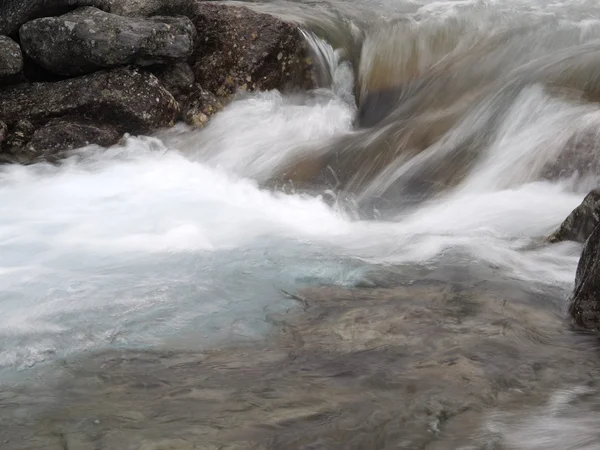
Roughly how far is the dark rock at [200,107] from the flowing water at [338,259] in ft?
0.42

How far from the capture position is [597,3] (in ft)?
30.3

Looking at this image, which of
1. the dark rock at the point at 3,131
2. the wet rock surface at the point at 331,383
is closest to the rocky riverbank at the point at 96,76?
the dark rock at the point at 3,131

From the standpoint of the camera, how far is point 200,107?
838 centimetres

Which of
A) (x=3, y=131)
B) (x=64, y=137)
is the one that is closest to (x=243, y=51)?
(x=64, y=137)

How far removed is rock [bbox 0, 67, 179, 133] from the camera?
7715mm

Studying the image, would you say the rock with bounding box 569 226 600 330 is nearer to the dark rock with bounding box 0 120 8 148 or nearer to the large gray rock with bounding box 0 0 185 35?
the dark rock with bounding box 0 120 8 148

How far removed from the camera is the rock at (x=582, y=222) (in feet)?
15.0

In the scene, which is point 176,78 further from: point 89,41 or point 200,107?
point 89,41

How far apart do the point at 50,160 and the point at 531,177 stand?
4910 millimetres

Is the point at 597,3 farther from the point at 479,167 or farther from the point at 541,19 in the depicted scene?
the point at 479,167

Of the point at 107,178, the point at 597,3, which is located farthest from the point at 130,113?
the point at 597,3

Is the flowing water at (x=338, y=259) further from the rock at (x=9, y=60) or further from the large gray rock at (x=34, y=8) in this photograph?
the large gray rock at (x=34, y=8)

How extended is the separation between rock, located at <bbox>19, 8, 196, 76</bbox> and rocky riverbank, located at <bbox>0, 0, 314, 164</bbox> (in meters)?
0.01

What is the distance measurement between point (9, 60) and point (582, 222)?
245 inches
